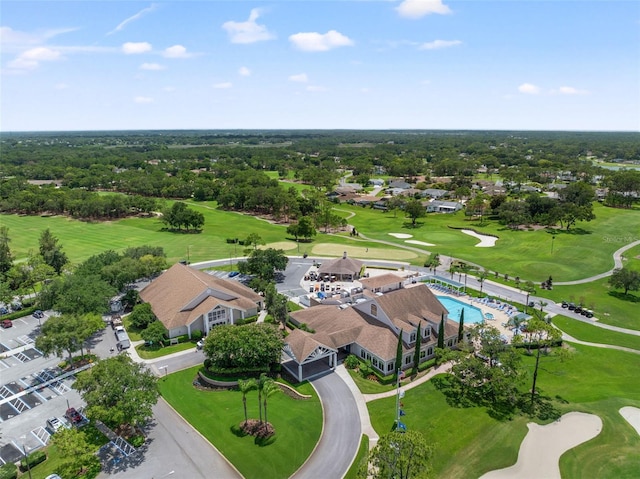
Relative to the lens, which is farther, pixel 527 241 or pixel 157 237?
pixel 157 237

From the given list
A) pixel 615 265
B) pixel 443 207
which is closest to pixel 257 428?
pixel 615 265

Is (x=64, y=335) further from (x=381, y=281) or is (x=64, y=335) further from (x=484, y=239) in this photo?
(x=484, y=239)

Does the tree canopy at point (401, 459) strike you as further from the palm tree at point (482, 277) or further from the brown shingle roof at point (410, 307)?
the palm tree at point (482, 277)

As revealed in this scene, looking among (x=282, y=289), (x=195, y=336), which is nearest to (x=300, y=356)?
(x=195, y=336)

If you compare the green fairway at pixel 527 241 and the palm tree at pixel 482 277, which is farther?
the green fairway at pixel 527 241

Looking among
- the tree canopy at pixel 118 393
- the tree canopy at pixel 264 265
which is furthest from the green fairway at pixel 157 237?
the tree canopy at pixel 118 393

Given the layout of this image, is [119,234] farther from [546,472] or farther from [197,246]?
[546,472]

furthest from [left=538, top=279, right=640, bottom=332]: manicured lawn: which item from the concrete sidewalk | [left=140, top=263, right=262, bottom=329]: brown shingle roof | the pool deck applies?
[left=140, top=263, right=262, bottom=329]: brown shingle roof
